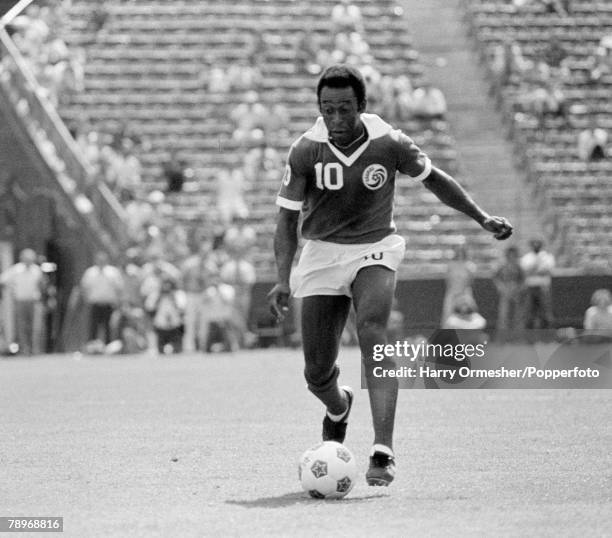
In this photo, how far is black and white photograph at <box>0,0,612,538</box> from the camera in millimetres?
9141

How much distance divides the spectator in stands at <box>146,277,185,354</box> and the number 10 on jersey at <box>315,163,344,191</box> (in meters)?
19.8

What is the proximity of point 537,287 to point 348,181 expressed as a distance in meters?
21.4

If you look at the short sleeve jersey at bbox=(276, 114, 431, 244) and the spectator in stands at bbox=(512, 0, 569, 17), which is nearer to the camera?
the short sleeve jersey at bbox=(276, 114, 431, 244)

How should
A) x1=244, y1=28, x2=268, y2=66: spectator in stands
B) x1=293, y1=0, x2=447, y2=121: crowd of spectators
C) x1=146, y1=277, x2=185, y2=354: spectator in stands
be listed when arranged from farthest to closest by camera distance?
x1=244, y1=28, x2=268, y2=66: spectator in stands, x1=293, y1=0, x2=447, y2=121: crowd of spectators, x1=146, y1=277, x2=185, y2=354: spectator in stands

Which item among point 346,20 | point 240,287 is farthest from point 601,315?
point 346,20

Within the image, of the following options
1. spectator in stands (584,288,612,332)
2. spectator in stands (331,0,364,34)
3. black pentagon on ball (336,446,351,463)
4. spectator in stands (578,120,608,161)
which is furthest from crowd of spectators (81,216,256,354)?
black pentagon on ball (336,446,351,463)

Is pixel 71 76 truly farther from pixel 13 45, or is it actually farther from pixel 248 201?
pixel 248 201

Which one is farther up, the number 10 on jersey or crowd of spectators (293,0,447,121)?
crowd of spectators (293,0,447,121)

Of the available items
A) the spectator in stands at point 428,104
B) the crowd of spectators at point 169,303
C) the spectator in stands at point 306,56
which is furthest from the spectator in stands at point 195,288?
the spectator in stands at point 306,56

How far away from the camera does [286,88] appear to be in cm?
3778

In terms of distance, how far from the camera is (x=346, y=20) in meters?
39.2

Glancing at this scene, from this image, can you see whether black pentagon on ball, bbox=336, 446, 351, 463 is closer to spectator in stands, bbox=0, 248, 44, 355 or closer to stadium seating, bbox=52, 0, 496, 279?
spectator in stands, bbox=0, 248, 44, 355

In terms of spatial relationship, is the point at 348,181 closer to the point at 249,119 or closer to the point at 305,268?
the point at 305,268

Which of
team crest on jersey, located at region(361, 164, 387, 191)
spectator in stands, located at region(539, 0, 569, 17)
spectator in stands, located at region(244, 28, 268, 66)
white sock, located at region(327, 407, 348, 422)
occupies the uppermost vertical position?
spectator in stands, located at region(539, 0, 569, 17)
